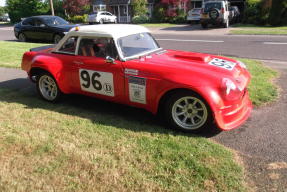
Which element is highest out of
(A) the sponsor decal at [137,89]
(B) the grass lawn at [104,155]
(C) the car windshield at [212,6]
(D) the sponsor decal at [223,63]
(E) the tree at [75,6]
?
(E) the tree at [75,6]

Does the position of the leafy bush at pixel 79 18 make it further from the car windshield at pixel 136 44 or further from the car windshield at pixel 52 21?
the car windshield at pixel 136 44

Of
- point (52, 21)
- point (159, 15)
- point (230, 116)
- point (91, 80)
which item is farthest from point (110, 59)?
point (159, 15)

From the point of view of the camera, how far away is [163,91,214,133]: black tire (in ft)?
12.2

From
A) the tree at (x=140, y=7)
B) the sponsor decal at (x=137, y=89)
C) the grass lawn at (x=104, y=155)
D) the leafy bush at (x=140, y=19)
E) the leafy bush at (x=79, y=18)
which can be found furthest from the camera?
the leafy bush at (x=79, y=18)

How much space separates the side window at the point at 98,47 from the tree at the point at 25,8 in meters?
41.5

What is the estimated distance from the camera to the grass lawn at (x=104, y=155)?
286cm

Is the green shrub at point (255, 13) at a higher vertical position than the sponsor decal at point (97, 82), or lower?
higher

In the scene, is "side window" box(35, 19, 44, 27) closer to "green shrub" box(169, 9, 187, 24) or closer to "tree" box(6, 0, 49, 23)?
"green shrub" box(169, 9, 187, 24)

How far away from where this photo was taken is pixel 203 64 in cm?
400

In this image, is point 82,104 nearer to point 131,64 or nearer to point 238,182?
point 131,64

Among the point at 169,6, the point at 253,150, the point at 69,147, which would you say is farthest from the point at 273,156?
Result: the point at 169,6

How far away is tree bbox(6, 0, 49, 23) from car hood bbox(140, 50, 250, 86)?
42.5 m

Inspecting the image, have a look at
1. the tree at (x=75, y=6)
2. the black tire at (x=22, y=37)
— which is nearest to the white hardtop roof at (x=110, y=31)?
the black tire at (x=22, y=37)

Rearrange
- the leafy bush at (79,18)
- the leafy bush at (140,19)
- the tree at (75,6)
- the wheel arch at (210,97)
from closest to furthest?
the wheel arch at (210,97), the leafy bush at (140,19), the leafy bush at (79,18), the tree at (75,6)
